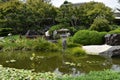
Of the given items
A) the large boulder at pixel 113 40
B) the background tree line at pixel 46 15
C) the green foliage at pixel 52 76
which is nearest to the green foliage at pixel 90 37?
the large boulder at pixel 113 40

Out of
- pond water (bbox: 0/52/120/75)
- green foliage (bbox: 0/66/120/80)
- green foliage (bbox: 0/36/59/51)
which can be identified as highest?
green foliage (bbox: 0/66/120/80)

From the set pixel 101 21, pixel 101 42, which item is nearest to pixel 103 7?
pixel 101 21

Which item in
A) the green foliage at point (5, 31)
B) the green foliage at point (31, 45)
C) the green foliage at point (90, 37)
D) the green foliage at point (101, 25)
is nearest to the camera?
the green foliage at point (31, 45)

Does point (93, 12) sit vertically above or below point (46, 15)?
above

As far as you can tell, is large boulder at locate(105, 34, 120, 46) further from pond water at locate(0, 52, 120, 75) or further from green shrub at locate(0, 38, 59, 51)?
pond water at locate(0, 52, 120, 75)

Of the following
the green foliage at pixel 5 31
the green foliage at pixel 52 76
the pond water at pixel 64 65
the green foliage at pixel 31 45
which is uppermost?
the green foliage at pixel 52 76

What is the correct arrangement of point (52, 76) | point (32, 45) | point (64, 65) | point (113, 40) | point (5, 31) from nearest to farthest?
point (52, 76) → point (64, 65) → point (113, 40) → point (32, 45) → point (5, 31)

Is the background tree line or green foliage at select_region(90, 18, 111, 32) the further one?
the background tree line

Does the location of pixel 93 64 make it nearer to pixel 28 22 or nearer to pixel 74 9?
A: pixel 74 9

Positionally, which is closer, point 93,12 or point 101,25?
point 101,25

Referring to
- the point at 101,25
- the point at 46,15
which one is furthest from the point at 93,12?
the point at 46,15

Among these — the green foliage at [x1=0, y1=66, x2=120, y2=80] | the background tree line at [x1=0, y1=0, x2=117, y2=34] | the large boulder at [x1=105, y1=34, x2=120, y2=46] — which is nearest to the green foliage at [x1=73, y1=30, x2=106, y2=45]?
the large boulder at [x1=105, y1=34, x2=120, y2=46]

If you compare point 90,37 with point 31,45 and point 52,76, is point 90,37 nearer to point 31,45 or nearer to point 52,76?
point 31,45

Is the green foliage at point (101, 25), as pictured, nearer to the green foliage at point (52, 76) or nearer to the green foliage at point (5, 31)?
the green foliage at point (5, 31)
